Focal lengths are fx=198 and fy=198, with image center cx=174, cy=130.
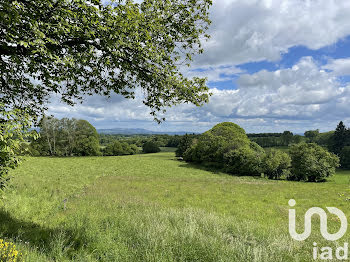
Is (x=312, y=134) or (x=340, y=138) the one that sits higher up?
(x=312, y=134)

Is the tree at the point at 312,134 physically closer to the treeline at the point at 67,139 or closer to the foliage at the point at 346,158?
the foliage at the point at 346,158

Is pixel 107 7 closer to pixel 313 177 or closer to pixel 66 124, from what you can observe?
pixel 313 177

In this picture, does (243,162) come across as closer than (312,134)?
Yes

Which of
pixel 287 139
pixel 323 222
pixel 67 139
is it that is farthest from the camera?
pixel 287 139

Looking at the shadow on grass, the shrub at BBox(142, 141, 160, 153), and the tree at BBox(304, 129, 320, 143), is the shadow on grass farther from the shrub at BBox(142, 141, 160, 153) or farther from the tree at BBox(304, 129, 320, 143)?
the tree at BBox(304, 129, 320, 143)

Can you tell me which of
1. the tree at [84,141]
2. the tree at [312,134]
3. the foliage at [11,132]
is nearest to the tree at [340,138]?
the tree at [312,134]

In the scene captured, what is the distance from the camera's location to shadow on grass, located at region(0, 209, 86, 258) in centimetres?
584

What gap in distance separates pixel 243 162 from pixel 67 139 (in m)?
57.3

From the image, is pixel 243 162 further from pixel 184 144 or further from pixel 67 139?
pixel 67 139

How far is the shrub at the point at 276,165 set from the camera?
47094 mm

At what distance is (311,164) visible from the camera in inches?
1870

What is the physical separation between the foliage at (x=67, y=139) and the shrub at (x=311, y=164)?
206 feet

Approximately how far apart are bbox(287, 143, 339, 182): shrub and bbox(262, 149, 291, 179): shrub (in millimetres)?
2510

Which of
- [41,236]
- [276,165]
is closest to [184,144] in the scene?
[276,165]
